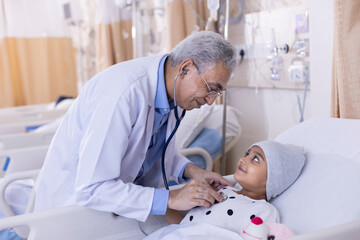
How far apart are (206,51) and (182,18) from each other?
1.66m

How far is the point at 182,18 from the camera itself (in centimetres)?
289

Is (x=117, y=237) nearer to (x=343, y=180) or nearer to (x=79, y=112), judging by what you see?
(x=79, y=112)

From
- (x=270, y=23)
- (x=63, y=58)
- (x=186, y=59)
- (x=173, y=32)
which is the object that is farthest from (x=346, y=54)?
(x=63, y=58)

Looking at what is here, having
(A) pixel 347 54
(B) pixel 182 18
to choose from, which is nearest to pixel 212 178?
(A) pixel 347 54

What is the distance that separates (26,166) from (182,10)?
1.56 meters

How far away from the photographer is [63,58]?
15.1ft

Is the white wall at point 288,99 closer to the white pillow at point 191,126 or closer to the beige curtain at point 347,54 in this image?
the beige curtain at point 347,54

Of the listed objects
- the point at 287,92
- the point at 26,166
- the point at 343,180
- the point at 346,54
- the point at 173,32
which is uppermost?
the point at 173,32

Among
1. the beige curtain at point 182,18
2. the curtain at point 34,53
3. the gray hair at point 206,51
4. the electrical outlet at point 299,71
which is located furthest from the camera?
the curtain at point 34,53

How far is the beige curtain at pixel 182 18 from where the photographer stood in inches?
113

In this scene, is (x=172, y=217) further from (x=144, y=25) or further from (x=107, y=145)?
(x=144, y=25)

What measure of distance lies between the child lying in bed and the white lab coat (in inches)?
8.3

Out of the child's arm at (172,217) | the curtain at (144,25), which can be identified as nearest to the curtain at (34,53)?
the curtain at (144,25)

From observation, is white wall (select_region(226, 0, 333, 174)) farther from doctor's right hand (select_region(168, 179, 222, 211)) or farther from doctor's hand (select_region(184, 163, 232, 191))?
doctor's right hand (select_region(168, 179, 222, 211))
